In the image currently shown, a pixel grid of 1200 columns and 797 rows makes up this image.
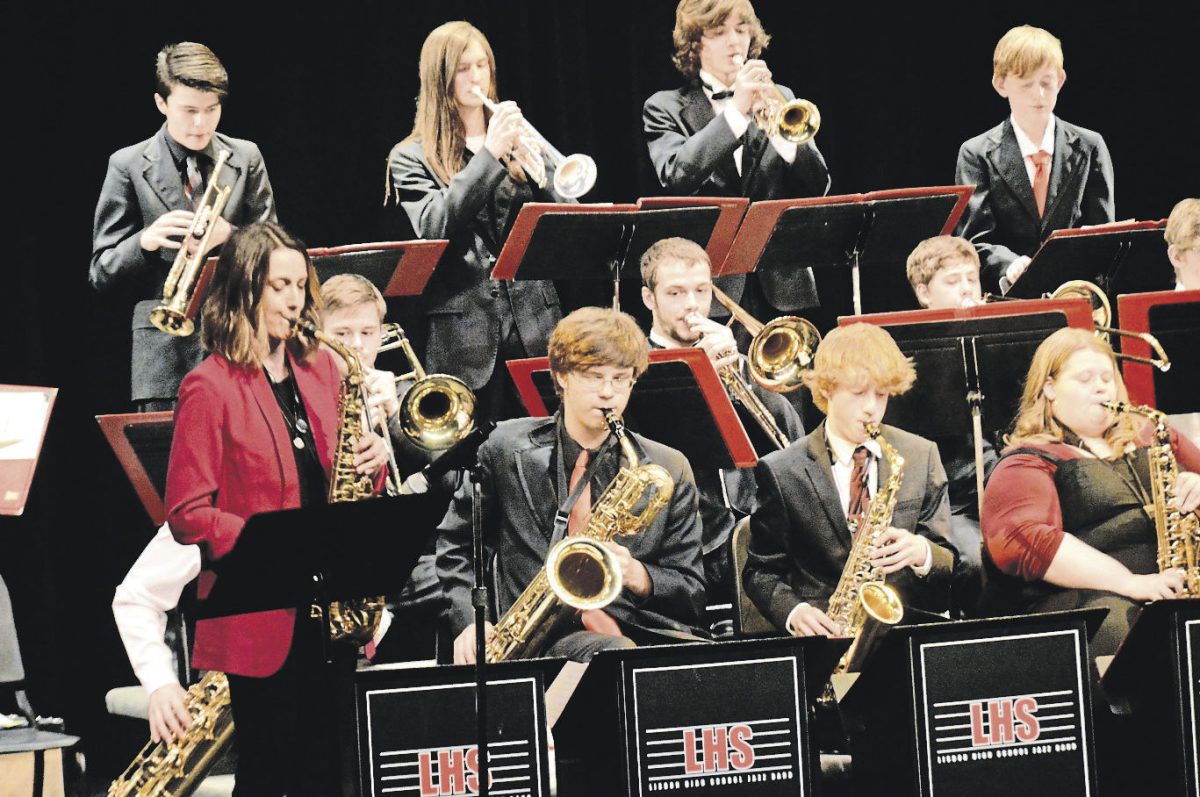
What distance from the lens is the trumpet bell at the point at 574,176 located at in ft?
16.2

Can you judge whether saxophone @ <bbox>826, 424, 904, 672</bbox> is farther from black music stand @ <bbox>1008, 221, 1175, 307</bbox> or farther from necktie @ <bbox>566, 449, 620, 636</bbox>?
black music stand @ <bbox>1008, 221, 1175, 307</bbox>

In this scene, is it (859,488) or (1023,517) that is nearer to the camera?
(1023,517)

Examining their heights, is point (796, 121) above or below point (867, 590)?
above

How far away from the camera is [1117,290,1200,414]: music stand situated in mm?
4371

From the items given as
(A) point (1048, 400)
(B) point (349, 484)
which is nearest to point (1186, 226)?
(A) point (1048, 400)

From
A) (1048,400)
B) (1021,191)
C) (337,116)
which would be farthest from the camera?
(337,116)

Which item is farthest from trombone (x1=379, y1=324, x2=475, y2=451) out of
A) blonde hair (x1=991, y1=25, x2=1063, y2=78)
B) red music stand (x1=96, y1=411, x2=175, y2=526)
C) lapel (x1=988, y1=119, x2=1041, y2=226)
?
blonde hair (x1=991, y1=25, x2=1063, y2=78)

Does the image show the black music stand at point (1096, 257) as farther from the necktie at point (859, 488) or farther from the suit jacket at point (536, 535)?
the suit jacket at point (536, 535)

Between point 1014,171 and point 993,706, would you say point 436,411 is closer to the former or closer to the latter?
point 993,706

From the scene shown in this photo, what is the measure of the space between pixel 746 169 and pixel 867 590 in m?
1.80

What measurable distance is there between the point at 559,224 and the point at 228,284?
134cm

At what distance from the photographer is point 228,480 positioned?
335 centimetres

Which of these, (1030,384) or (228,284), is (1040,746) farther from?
(228,284)

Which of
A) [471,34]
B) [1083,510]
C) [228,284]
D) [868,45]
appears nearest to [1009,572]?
[1083,510]
